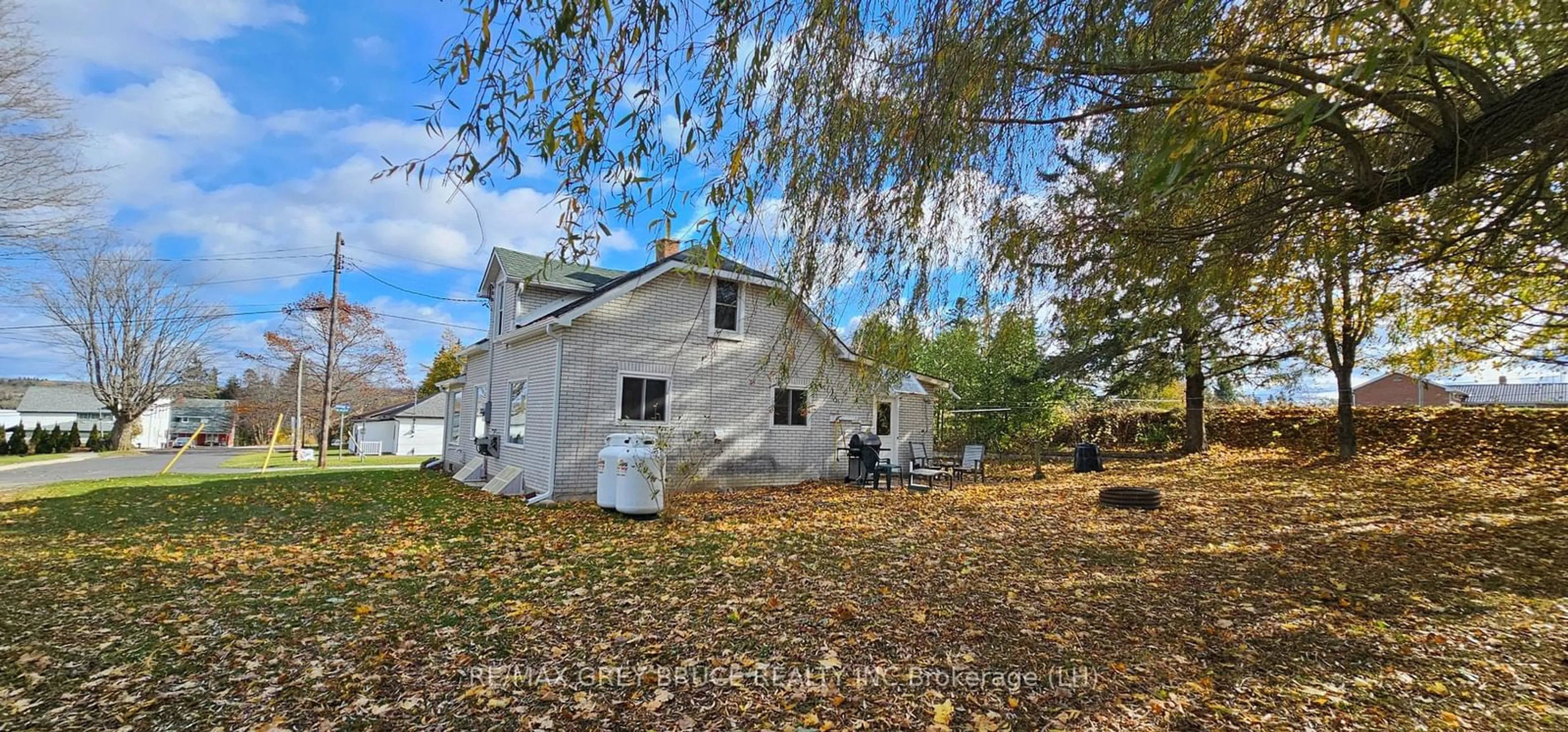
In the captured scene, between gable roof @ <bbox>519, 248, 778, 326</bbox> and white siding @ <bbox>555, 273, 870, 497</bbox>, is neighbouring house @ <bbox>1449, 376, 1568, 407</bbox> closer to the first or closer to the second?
white siding @ <bbox>555, 273, 870, 497</bbox>

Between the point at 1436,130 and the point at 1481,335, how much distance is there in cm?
1210

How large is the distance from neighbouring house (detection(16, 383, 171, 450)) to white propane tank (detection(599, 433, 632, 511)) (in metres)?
57.5

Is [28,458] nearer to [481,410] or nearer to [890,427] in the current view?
[481,410]

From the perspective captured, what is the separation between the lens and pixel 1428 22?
88.3 inches

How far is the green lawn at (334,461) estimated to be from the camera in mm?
23344

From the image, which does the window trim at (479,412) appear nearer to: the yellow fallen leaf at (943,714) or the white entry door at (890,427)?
the white entry door at (890,427)

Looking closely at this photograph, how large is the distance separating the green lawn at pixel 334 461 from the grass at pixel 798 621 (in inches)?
633

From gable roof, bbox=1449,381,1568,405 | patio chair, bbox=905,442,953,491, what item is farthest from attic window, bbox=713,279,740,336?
gable roof, bbox=1449,381,1568,405

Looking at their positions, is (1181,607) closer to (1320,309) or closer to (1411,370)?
(1320,309)

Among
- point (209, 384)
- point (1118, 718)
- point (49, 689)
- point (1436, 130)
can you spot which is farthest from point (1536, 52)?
point (209, 384)

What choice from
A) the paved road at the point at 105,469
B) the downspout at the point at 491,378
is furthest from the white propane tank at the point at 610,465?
the paved road at the point at 105,469

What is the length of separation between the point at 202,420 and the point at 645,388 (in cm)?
6180

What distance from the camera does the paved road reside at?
1584 cm

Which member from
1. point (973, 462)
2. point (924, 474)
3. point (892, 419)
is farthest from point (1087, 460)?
point (924, 474)
